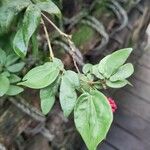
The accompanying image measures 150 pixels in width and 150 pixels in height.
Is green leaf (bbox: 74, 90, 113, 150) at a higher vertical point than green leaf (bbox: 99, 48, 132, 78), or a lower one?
lower

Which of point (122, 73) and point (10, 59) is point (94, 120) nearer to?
point (122, 73)

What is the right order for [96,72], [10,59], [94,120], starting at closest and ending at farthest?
1. [94,120]
2. [96,72]
3. [10,59]

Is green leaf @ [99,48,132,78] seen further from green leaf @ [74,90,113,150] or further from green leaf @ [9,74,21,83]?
green leaf @ [9,74,21,83]

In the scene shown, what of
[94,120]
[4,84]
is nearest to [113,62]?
[94,120]

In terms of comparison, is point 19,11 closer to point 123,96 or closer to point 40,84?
→ point 40,84

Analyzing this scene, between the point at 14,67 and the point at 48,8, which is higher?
the point at 48,8

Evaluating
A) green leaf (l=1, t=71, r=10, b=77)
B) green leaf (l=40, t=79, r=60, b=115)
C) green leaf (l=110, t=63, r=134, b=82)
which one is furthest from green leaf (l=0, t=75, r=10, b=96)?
green leaf (l=110, t=63, r=134, b=82)
